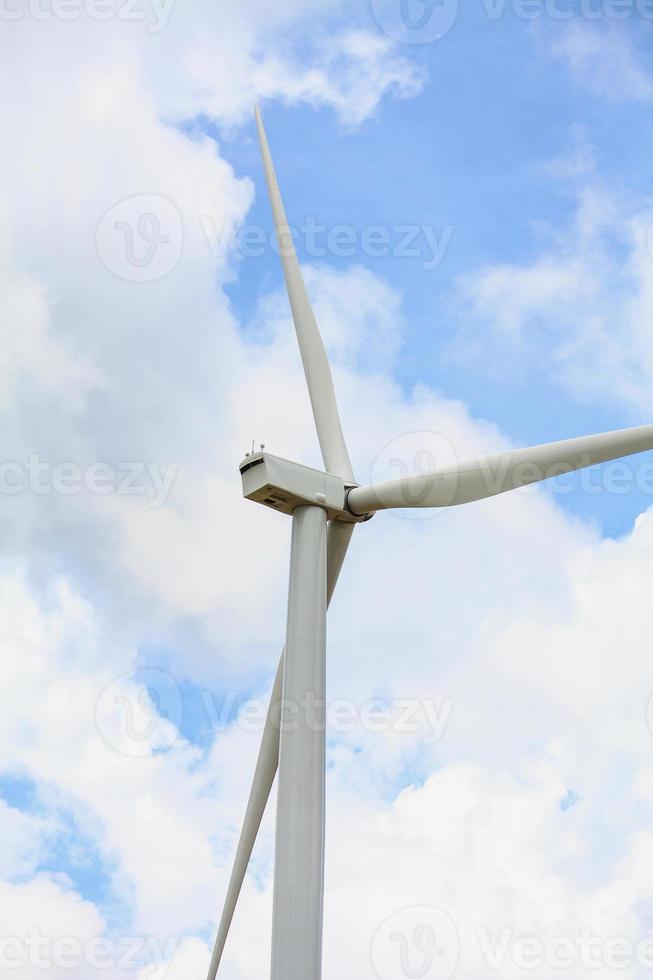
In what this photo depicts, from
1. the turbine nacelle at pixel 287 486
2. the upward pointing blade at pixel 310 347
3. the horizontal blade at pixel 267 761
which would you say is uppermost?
the upward pointing blade at pixel 310 347

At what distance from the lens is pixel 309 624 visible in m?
16.2

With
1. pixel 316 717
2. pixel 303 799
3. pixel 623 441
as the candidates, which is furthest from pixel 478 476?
pixel 303 799

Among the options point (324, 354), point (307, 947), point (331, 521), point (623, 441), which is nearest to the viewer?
point (307, 947)

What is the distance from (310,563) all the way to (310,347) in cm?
527

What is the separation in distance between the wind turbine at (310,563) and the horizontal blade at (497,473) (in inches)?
0.7

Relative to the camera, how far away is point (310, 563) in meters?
16.9

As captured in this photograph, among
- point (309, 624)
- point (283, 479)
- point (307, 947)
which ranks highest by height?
point (283, 479)

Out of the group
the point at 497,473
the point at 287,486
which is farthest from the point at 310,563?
the point at 497,473

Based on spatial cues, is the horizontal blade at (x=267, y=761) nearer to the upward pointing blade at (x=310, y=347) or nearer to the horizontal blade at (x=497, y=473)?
the horizontal blade at (x=497, y=473)

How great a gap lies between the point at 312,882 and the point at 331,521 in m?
6.18

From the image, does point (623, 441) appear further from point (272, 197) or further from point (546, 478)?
point (272, 197)

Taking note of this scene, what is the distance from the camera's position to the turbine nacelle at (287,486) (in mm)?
17203

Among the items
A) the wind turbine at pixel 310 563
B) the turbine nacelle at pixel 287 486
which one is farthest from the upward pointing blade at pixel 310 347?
the turbine nacelle at pixel 287 486

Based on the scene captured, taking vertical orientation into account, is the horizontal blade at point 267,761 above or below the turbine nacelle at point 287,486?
below
